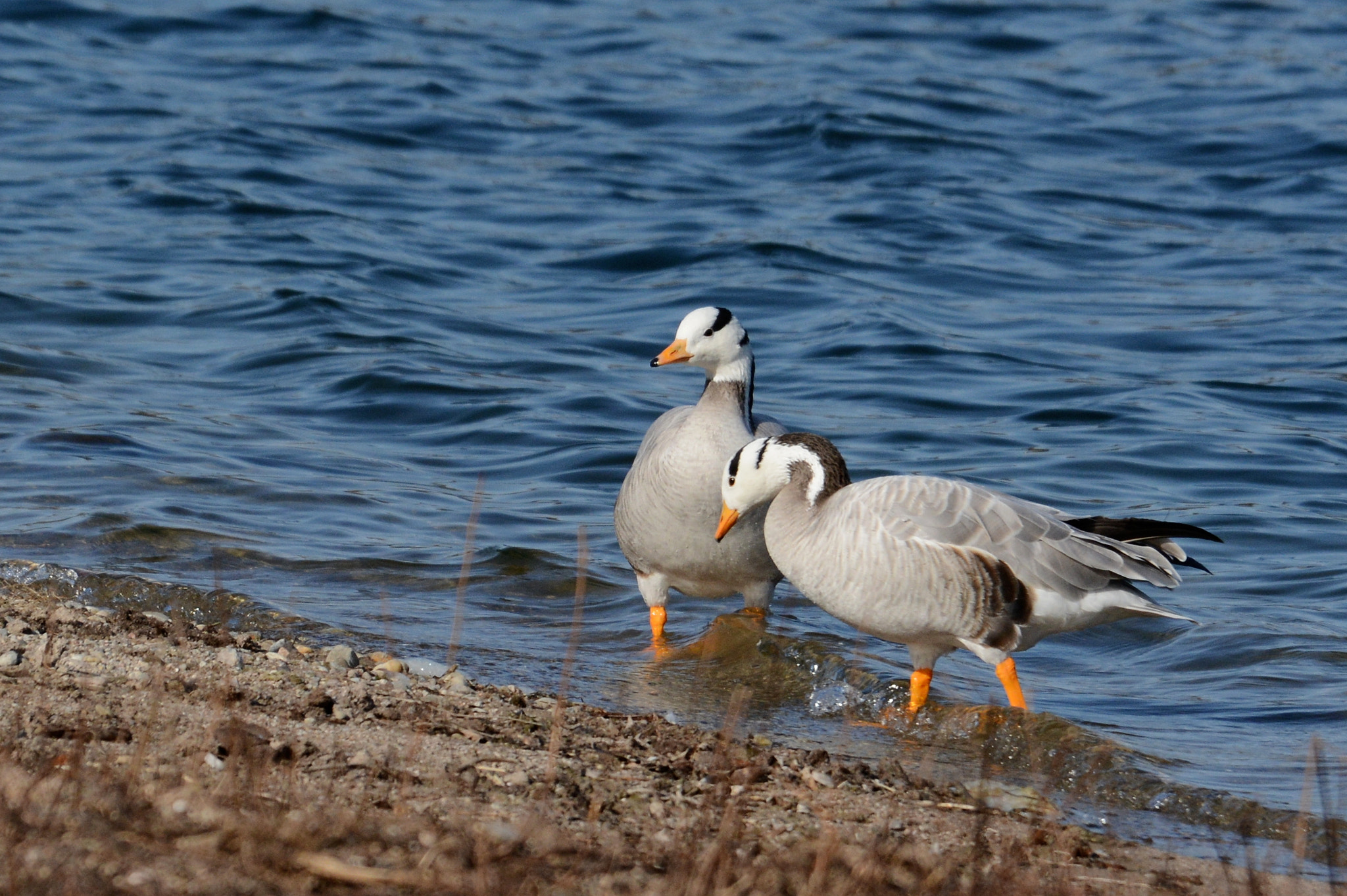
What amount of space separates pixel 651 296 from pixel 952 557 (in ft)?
32.0

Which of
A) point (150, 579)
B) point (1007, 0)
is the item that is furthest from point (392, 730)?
point (1007, 0)

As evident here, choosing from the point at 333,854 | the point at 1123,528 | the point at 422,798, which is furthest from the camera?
the point at 1123,528

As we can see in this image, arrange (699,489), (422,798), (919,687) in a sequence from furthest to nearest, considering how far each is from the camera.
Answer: (699,489), (919,687), (422,798)

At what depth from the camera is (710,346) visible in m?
8.43

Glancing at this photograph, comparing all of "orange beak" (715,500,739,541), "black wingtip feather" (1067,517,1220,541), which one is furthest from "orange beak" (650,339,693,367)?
"black wingtip feather" (1067,517,1220,541)

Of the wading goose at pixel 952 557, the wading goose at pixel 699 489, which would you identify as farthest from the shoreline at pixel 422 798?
the wading goose at pixel 699 489

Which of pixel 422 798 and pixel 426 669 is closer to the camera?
pixel 422 798

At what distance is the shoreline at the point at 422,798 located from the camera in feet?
13.0

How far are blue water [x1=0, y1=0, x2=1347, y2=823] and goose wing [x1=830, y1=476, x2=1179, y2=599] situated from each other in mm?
801

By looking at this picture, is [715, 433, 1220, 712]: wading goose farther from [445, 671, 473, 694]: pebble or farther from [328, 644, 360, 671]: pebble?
[328, 644, 360, 671]: pebble

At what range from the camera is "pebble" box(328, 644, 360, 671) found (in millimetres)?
6730

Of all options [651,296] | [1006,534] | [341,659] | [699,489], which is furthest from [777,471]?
[651,296]

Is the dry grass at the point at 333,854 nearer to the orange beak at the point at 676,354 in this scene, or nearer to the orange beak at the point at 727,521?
the orange beak at the point at 727,521

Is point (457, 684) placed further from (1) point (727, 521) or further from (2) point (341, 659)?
(1) point (727, 521)
